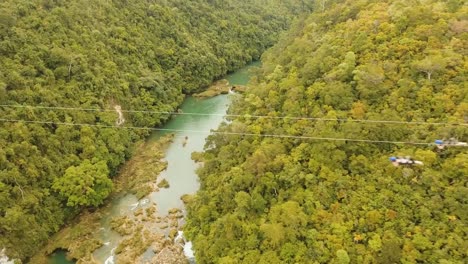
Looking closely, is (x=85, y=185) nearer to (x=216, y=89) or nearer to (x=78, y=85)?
Answer: (x=78, y=85)

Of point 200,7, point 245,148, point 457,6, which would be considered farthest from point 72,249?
point 200,7

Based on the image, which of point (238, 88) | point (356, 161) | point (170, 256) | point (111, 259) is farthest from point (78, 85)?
point (356, 161)

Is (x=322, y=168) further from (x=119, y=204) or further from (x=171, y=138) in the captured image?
(x=171, y=138)

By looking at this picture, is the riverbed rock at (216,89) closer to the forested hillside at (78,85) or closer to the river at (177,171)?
the river at (177,171)

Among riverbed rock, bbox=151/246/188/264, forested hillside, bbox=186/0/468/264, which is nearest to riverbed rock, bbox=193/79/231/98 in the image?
forested hillside, bbox=186/0/468/264

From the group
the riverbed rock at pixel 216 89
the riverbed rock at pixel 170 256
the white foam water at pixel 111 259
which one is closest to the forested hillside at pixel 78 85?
the riverbed rock at pixel 216 89

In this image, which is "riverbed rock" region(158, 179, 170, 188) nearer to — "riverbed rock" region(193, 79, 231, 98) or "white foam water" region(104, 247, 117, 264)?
"white foam water" region(104, 247, 117, 264)
